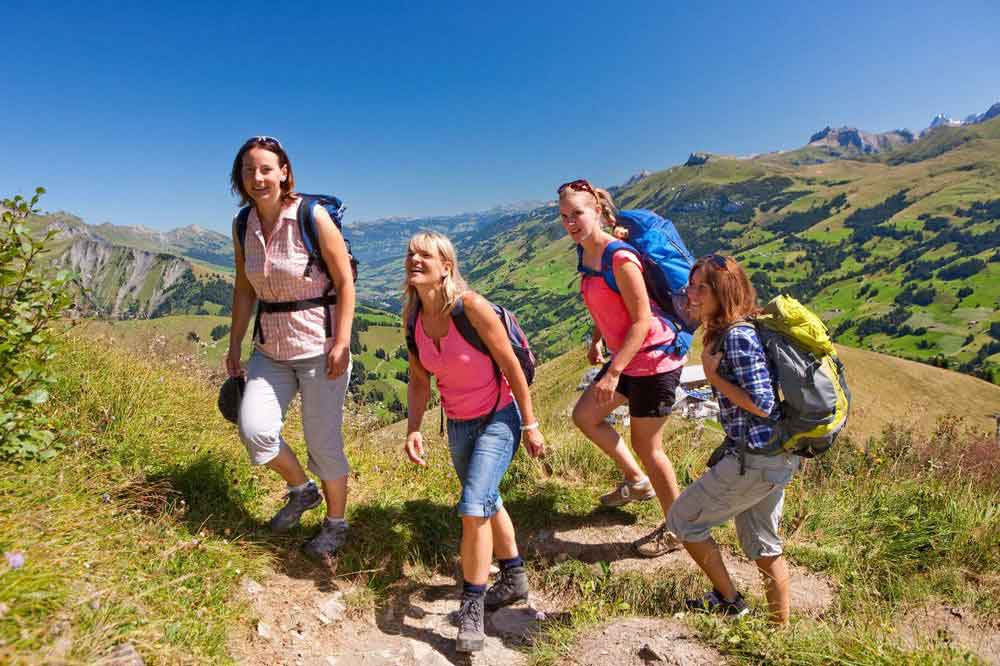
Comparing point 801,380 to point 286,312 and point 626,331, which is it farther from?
point 286,312

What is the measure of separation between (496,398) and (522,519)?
201 centimetres

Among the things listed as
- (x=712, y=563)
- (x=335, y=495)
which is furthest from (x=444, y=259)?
(x=712, y=563)

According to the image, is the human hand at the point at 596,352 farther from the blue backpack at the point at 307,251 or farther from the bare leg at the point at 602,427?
the blue backpack at the point at 307,251

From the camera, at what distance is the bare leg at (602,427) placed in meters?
4.41

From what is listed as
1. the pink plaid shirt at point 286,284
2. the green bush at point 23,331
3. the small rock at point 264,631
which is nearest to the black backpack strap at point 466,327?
the pink plaid shirt at point 286,284

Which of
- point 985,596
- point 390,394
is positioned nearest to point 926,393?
point 985,596

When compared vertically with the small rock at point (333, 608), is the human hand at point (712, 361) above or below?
above

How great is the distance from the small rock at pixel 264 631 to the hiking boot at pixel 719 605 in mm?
2791

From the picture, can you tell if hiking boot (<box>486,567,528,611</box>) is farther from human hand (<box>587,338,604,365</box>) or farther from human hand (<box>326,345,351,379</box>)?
human hand (<box>587,338,604,365</box>)

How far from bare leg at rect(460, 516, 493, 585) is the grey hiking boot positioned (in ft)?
4.79

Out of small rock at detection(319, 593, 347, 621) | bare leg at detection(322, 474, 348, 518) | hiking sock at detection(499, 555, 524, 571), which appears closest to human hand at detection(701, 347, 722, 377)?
hiking sock at detection(499, 555, 524, 571)

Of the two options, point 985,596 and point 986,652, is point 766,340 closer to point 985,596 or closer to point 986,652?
point 986,652

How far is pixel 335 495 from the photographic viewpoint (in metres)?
4.23

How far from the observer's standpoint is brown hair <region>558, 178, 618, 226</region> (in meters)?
4.16
